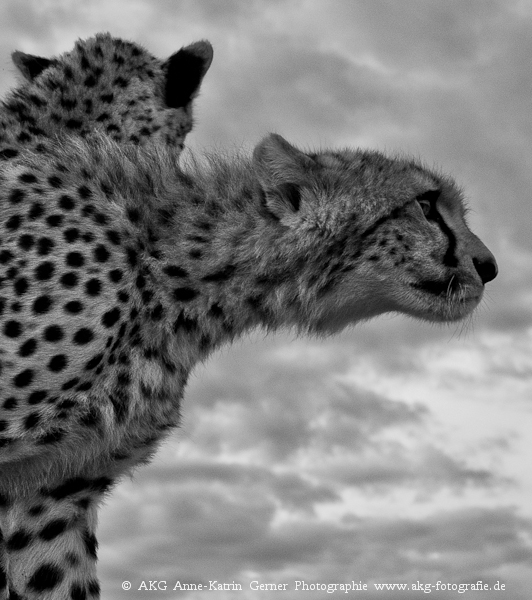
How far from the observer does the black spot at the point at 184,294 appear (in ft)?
12.9

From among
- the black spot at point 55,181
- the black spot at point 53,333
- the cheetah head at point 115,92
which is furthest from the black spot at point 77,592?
the cheetah head at point 115,92

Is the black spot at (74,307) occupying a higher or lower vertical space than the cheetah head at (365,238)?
lower

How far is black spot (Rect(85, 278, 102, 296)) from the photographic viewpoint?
371 centimetres

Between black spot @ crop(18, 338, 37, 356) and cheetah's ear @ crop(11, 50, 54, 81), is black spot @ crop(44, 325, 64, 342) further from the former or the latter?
cheetah's ear @ crop(11, 50, 54, 81)

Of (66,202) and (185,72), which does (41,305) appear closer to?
(66,202)

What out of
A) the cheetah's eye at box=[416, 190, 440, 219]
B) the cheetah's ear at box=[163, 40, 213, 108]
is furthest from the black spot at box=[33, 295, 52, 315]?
the cheetah's ear at box=[163, 40, 213, 108]

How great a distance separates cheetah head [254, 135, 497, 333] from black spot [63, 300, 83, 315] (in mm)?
803

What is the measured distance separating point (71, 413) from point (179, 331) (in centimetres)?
52

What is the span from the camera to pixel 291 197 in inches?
159

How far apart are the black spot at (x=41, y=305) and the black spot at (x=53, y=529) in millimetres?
934

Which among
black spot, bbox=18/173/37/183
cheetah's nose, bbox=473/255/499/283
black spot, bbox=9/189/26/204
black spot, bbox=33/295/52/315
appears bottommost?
black spot, bbox=33/295/52/315

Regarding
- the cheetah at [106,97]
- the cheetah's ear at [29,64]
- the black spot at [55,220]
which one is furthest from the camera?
the cheetah's ear at [29,64]

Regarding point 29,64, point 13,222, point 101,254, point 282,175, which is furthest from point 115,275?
point 29,64

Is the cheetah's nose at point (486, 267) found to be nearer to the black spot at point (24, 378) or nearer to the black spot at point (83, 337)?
the black spot at point (83, 337)
